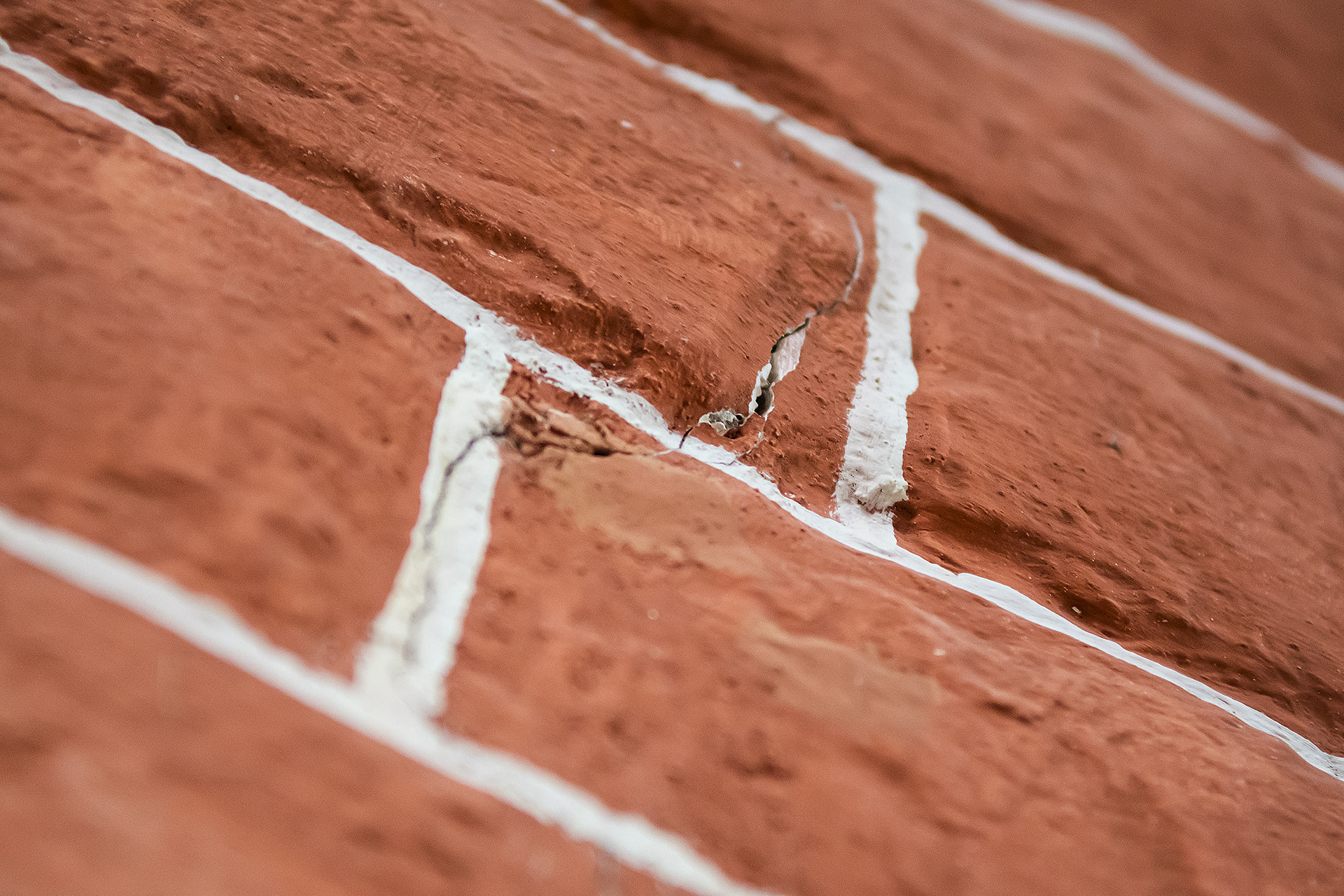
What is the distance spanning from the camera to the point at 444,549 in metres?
0.36

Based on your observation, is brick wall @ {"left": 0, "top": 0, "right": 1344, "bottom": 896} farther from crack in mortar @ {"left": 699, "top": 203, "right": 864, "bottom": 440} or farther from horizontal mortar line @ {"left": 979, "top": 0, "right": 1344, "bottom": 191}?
horizontal mortar line @ {"left": 979, "top": 0, "right": 1344, "bottom": 191}

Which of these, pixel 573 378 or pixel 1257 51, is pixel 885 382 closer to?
pixel 573 378

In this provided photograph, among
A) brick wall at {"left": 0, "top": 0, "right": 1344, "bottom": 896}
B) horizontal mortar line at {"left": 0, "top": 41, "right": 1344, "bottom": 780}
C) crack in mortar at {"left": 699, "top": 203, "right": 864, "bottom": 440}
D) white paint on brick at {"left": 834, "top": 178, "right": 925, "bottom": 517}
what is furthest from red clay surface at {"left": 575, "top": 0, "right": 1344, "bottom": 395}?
horizontal mortar line at {"left": 0, "top": 41, "right": 1344, "bottom": 780}

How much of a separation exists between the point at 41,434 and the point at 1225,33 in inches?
48.8

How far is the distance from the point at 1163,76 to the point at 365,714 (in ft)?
3.47

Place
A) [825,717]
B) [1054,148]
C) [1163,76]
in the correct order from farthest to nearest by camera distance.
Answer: [1163,76] → [1054,148] → [825,717]

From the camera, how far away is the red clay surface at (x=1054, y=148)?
69cm

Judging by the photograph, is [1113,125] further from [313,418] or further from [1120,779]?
[313,418]

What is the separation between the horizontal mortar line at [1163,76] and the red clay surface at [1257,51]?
0.01 metres

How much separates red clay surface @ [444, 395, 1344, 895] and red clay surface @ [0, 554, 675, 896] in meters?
0.04

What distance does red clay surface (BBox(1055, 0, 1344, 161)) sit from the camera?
94 cm

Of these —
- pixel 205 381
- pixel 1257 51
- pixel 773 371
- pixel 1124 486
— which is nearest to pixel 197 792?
pixel 205 381

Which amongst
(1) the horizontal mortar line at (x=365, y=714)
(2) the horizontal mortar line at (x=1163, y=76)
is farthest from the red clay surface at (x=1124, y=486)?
(2) the horizontal mortar line at (x=1163, y=76)

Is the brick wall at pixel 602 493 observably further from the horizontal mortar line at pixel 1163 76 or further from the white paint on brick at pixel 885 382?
the horizontal mortar line at pixel 1163 76
